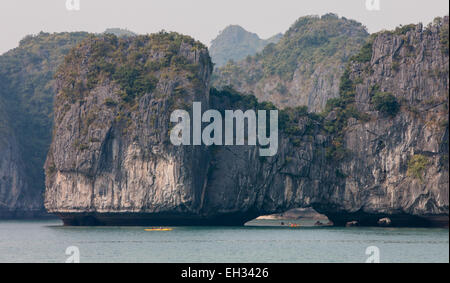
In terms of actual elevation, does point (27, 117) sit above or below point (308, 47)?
below

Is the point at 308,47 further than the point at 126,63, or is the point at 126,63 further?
the point at 308,47

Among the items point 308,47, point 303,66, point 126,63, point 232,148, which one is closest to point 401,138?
point 232,148

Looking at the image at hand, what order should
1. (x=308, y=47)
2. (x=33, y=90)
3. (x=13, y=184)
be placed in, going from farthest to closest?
(x=308, y=47) < (x=33, y=90) < (x=13, y=184)

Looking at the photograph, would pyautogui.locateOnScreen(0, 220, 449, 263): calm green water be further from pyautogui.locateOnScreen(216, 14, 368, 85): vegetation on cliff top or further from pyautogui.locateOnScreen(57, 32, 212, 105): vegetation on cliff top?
pyautogui.locateOnScreen(216, 14, 368, 85): vegetation on cliff top

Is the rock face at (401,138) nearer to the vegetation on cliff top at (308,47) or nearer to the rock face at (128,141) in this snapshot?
the rock face at (128,141)

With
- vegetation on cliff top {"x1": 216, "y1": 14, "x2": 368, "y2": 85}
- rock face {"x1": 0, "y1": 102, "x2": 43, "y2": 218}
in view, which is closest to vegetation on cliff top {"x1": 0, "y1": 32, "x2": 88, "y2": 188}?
rock face {"x1": 0, "y1": 102, "x2": 43, "y2": 218}

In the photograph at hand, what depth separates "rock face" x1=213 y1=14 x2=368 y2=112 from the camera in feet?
360

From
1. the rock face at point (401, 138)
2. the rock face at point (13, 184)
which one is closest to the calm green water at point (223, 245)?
the rock face at point (401, 138)

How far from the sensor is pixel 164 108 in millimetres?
65062

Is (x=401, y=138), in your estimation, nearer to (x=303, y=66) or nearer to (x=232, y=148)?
(x=232, y=148)

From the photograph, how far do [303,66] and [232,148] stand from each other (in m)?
49.8

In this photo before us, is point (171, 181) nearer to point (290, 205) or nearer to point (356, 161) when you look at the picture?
point (290, 205)

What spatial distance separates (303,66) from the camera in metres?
115

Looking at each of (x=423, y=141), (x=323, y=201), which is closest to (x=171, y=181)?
(x=323, y=201)
